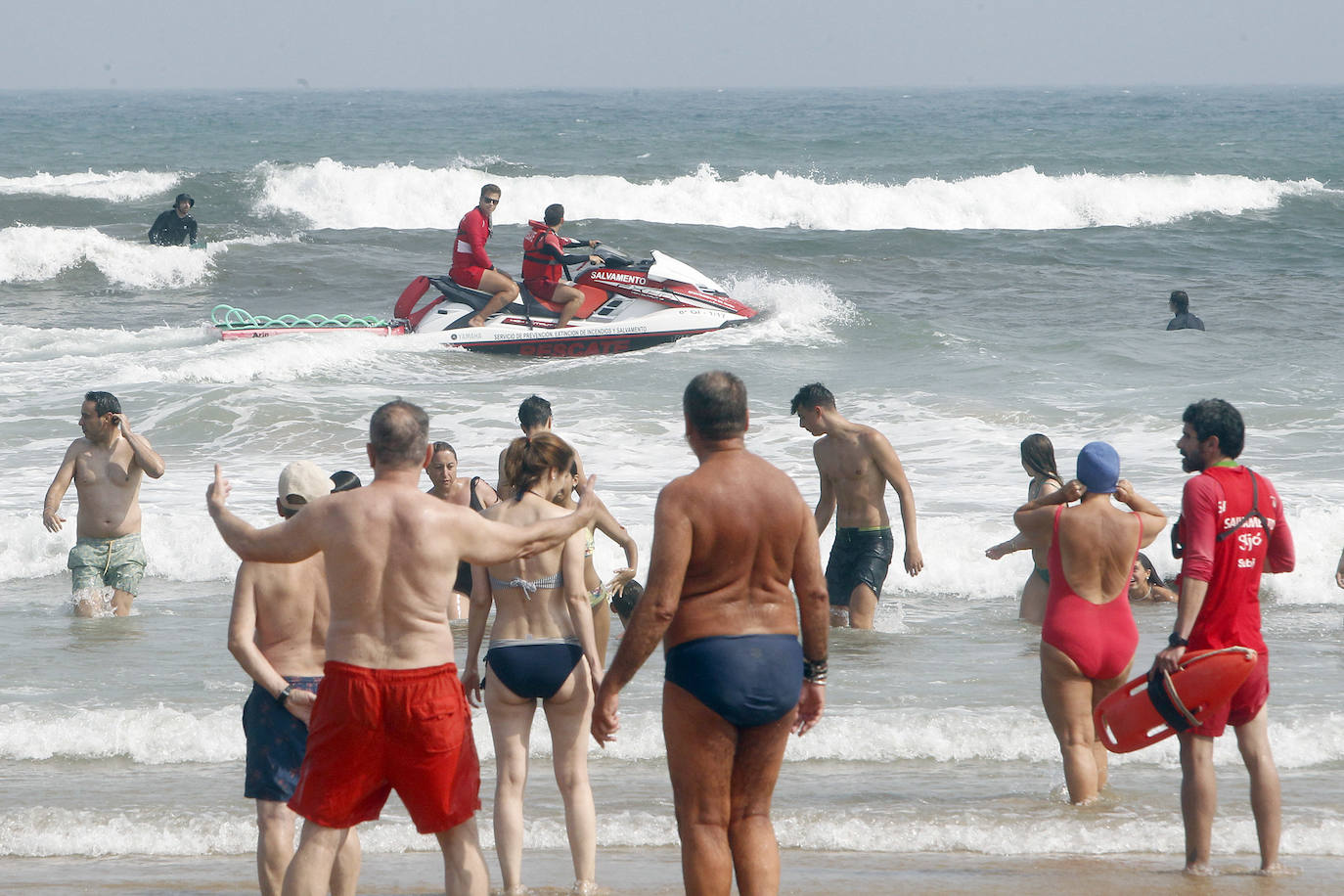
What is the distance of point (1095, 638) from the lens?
4.89m

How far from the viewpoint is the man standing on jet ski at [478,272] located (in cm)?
1366

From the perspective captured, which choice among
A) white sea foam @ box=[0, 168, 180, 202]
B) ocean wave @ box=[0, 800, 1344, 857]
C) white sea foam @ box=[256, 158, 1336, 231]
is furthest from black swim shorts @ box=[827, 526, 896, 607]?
white sea foam @ box=[0, 168, 180, 202]

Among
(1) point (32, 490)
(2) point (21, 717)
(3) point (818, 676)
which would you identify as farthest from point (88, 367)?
(3) point (818, 676)

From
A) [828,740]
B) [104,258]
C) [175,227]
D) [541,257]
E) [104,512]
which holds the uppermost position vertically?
[541,257]

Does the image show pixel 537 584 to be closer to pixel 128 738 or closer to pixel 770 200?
pixel 128 738

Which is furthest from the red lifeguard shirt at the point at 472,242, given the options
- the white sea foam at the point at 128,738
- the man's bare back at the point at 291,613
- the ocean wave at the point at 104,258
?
the ocean wave at the point at 104,258

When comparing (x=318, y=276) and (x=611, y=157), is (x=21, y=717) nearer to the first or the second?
(x=318, y=276)

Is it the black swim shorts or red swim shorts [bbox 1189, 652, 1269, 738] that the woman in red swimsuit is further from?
the black swim shorts

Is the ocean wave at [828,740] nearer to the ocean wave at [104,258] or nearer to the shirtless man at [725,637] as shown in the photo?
the shirtless man at [725,637]

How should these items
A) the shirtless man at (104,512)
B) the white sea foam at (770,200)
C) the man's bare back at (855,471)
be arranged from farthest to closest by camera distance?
the white sea foam at (770,200) < the shirtless man at (104,512) < the man's bare back at (855,471)

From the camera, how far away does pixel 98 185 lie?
1452 inches

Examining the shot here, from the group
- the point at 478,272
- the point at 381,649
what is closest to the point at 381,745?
the point at 381,649

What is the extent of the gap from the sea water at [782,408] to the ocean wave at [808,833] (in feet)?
0.05

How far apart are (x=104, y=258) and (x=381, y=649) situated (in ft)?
75.3
